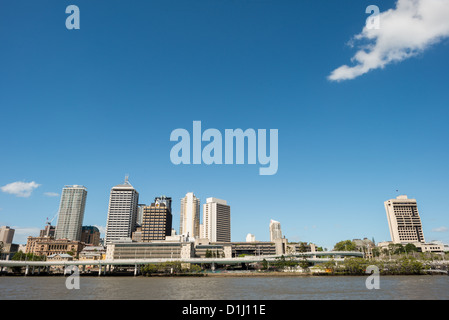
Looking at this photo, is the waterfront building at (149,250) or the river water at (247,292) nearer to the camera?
the river water at (247,292)

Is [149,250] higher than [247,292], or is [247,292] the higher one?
[149,250]

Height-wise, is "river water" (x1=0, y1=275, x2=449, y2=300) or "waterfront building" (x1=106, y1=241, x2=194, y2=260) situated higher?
"waterfront building" (x1=106, y1=241, x2=194, y2=260)

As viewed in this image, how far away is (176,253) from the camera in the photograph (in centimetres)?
17150

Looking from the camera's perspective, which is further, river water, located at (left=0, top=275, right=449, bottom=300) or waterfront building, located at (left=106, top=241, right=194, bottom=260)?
waterfront building, located at (left=106, top=241, right=194, bottom=260)

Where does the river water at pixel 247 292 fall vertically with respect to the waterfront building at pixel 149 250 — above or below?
below

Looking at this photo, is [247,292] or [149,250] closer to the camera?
[247,292]
